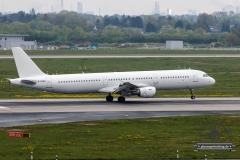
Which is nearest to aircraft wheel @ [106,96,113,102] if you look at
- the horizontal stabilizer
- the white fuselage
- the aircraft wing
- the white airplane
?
the white airplane

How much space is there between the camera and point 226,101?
68.1m

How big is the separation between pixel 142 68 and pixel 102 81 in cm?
4495

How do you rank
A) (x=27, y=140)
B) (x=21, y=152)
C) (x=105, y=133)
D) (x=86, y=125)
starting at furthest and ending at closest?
(x=86, y=125)
(x=105, y=133)
(x=27, y=140)
(x=21, y=152)

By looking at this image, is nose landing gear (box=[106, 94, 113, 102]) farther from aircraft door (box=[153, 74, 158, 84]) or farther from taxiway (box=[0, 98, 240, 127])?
aircraft door (box=[153, 74, 158, 84])

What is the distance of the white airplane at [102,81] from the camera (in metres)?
66.9

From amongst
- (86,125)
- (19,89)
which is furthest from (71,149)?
(19,89)

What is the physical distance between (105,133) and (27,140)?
6045 millimetres

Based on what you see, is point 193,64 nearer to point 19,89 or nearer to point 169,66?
point 169,66

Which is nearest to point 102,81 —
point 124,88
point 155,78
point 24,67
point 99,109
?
point 124,88

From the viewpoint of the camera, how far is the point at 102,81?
68438mm

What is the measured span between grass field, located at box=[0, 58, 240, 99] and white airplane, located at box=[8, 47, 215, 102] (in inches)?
260

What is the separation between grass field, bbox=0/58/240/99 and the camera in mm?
77562

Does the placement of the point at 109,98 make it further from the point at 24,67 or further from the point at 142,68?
the point at 142,68

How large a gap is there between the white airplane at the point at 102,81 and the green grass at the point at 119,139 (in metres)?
13.9
